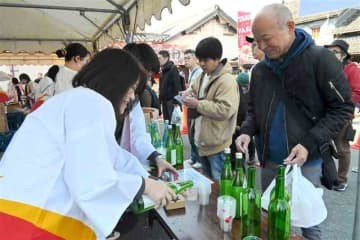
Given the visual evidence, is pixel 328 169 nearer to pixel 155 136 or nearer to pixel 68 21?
pixel 155 136

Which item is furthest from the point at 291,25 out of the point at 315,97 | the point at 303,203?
the point at 303,203

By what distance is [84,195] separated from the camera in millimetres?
880

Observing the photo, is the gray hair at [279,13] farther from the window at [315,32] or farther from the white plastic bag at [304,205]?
the window at [315,32]

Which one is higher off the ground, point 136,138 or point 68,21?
point 68,21

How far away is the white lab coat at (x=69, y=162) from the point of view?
876mm

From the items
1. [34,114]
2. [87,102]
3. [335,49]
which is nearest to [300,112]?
[87,102]

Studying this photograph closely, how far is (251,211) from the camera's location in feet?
3.72

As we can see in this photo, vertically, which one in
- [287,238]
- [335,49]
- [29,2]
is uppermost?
[29,2]

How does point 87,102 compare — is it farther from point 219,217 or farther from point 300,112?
point 300,112

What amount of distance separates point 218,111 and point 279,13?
1129 millimetres

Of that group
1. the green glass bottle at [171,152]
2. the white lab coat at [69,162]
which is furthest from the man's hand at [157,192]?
the green glass bottle at [171,152]

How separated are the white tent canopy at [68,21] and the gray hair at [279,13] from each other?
1.46 m

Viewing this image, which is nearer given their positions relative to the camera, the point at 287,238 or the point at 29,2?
the point at 287,238

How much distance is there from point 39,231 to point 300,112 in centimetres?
124
